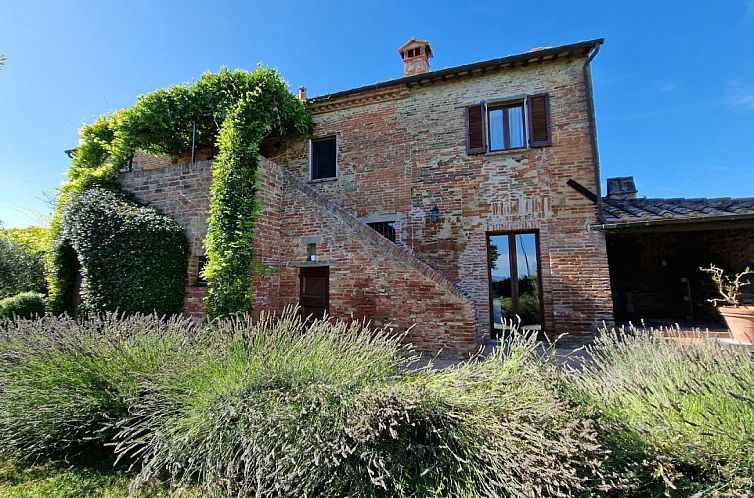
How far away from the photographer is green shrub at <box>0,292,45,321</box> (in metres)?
7.69

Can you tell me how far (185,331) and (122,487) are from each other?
1619mm

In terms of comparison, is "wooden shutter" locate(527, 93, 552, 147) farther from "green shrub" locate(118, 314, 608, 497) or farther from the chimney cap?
"green shrub" locate(118, 314, 608, 497)

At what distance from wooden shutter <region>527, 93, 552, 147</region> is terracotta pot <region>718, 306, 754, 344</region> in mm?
4769

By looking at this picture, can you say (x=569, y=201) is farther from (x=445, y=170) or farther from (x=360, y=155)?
(x=360, y=155)

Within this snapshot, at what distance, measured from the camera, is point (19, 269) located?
10938 mm

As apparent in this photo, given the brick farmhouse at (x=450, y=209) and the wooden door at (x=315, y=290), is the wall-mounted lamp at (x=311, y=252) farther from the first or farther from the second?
the wooden door at (x=315, y=290)

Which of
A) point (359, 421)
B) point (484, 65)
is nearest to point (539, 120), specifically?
point (484, 65)

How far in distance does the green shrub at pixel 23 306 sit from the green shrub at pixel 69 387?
626 cm

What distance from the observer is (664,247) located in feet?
35.4

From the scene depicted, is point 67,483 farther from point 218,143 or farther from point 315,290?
point 218,143

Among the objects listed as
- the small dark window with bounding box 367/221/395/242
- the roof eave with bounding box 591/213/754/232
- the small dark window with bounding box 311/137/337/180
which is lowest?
the roof eave with bounding box 591/213/754/232

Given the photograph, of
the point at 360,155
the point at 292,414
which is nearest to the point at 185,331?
the point at 292,414

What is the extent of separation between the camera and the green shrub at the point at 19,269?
1056 centimetres

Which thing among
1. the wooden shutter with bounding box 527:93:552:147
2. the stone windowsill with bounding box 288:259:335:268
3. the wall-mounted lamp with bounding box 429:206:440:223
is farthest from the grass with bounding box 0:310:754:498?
the wooden shutter with bounding box 527:93:552:147
